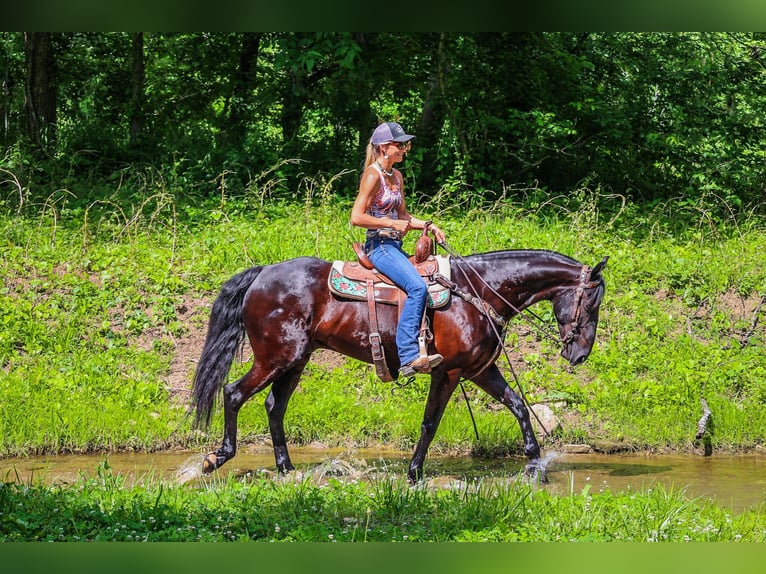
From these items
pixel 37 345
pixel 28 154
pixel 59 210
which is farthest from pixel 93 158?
pixel 37 345

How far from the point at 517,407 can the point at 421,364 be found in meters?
1.12

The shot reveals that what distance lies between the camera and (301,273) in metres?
7.96

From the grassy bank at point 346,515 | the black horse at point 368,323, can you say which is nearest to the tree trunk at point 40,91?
the black horse at point 368,323

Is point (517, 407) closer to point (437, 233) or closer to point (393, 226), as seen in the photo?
point (437, 233)

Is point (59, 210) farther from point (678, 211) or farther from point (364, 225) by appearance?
point (678, 211)

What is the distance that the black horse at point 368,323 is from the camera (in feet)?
25.4

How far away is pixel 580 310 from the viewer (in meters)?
7.79

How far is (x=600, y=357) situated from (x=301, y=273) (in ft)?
13.8

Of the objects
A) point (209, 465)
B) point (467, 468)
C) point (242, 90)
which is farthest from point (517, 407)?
point (242, 90)

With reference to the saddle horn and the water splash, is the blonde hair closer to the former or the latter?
the saddle horn

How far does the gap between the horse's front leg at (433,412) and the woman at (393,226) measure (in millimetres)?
344

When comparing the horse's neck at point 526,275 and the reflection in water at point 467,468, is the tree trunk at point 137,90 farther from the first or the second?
the horse's neck at point 526,275

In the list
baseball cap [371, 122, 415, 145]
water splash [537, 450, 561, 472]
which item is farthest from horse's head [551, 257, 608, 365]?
baseball cap [371, 122, 415, 145]

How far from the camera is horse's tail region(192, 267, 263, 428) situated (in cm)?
797
